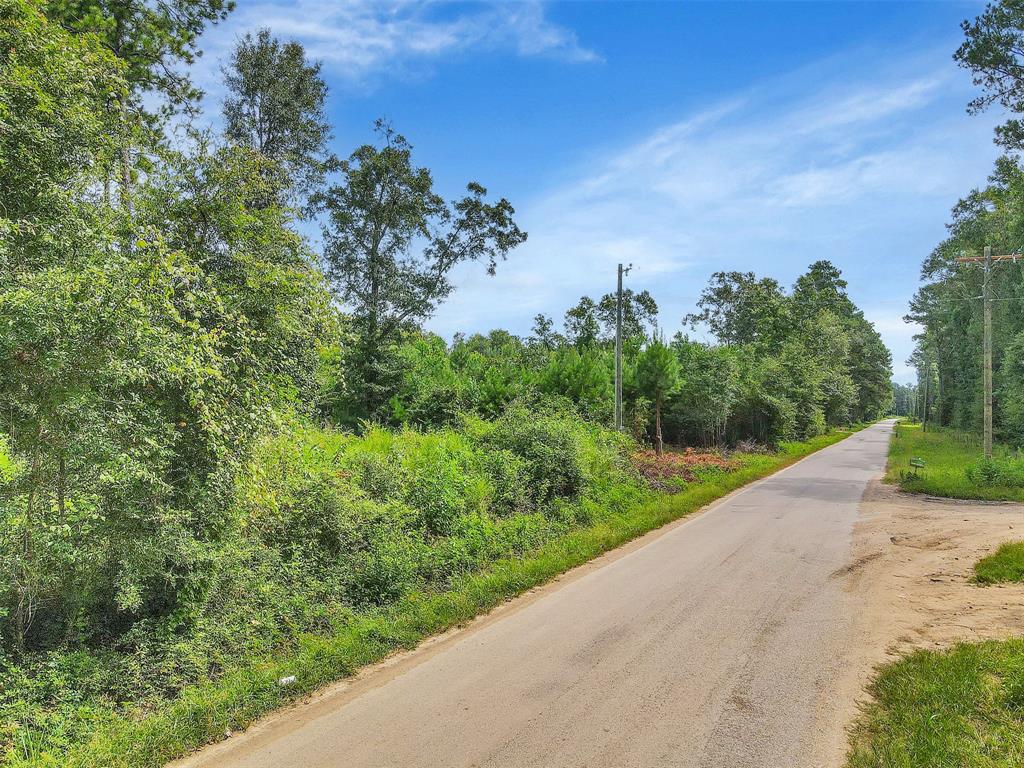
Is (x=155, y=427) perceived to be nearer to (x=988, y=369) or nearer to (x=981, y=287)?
(x=988, y=369)

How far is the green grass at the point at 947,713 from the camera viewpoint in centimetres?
343

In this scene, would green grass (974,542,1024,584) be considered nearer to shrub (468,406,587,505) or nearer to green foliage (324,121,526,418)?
shrub (468,406,587,505)

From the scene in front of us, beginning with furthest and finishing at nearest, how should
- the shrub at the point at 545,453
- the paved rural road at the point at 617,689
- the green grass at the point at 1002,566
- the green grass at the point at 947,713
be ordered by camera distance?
the shrub at the point at 545,453
the green grass at the point at 1002,566
the paved rural road at the point at 617,689
the green grass at the point at 947,713

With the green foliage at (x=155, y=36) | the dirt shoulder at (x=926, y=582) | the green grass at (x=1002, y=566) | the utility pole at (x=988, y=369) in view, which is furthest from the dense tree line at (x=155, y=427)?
the utility pole at (x=988, y=369)

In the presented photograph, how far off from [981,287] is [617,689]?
45218 mm

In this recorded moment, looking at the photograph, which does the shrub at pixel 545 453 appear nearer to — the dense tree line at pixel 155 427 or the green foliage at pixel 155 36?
the dense tree line at pixel 155 427

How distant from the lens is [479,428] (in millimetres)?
14539

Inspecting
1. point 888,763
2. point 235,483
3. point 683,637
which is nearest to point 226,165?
point 235,483

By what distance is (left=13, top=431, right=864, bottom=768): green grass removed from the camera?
3.67m

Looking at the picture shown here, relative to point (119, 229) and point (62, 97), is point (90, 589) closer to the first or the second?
point (119, 229)

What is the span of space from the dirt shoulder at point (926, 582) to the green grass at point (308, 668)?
3.85 metres

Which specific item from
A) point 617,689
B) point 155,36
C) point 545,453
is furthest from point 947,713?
point 155,36

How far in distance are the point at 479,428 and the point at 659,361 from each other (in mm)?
12096

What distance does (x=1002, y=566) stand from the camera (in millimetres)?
7324
